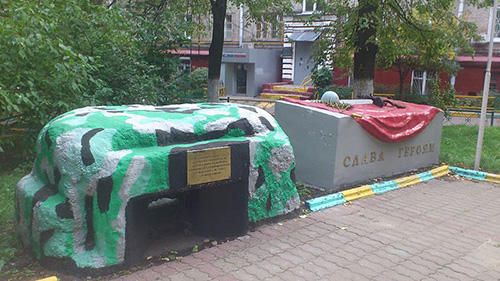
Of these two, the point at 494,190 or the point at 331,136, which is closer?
the point at 331,136

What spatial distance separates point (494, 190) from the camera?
859 cm

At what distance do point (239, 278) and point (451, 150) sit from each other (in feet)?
28.6

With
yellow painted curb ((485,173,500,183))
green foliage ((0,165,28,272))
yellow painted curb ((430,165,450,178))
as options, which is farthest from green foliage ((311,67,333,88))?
green foliage ((0,165,28,272))

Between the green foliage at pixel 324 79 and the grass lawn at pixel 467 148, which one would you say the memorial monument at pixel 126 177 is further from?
the green foliage at pixel 324 79

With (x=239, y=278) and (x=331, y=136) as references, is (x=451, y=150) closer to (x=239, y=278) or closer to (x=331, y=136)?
(x=331, y=136)

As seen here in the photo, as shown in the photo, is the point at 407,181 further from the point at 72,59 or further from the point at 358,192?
the point at 72,59

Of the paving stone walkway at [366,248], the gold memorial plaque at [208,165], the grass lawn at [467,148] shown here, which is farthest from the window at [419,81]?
the gold memorial plaque at [208,165]

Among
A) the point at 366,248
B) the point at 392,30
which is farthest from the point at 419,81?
the point at 366,248

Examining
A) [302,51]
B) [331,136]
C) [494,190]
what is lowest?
[494,190]

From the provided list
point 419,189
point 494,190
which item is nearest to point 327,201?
point 419,189

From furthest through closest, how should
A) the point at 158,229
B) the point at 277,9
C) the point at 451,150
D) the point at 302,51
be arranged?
1. the point at 302,51
2. the point at 277,9
3. the point at 451,150
4. the point at 158,229

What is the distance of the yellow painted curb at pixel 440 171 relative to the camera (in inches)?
371

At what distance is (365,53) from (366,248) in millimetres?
6555

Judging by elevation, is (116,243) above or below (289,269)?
above
